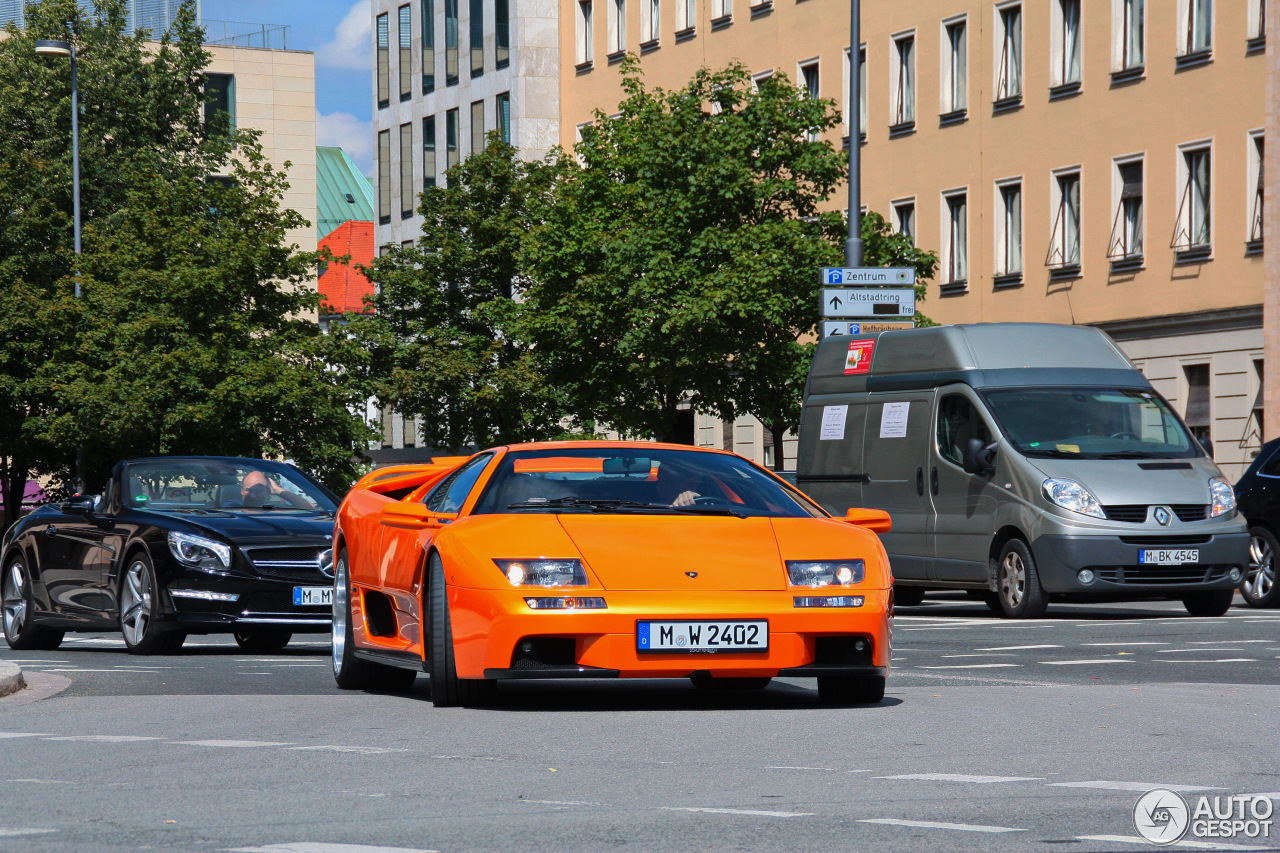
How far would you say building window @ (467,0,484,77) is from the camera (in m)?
70.3

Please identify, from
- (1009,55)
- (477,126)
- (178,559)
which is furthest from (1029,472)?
(477,126)

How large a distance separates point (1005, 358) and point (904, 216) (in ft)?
94.2

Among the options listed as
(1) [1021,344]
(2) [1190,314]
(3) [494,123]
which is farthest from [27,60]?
(1) [1021,344]

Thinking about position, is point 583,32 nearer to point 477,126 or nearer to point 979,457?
point 477,126

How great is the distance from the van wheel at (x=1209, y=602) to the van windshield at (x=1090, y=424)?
123 cm

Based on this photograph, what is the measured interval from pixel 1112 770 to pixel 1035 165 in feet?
123

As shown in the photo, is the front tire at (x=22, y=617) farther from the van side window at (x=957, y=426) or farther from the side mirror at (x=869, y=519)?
the side mirror at (x=869, y=519)

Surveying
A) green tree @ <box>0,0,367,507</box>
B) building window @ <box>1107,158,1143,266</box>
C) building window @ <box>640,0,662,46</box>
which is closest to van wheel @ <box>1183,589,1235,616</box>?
building window @ <box>1107,158,1143,266</box>

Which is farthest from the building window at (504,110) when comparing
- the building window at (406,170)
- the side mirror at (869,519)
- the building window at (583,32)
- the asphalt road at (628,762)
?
the side mirror at (869,519)

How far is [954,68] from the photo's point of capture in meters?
47.6

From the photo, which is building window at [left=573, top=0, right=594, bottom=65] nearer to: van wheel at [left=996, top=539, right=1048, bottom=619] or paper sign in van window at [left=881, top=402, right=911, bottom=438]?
paper sign in van window at [left=881, top=402, right=911, bottom=438]

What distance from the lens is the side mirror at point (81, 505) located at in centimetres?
1673

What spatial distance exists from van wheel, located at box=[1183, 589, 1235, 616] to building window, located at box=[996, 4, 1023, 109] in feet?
85.2

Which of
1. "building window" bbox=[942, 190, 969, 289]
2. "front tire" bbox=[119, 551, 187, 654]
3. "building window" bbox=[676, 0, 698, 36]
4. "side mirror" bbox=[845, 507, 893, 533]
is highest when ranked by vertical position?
"building window" bbox=[676, 0, 698, 36]
